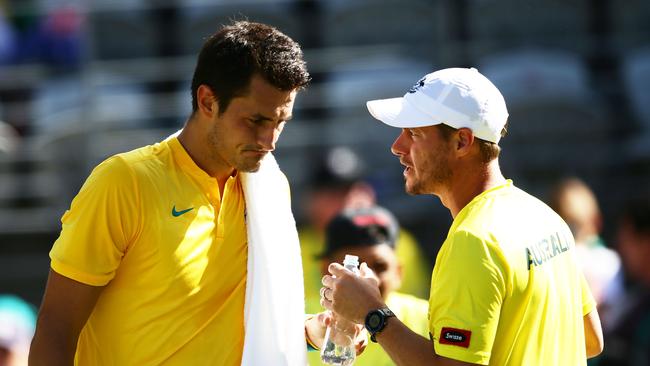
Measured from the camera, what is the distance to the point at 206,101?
3.27 m

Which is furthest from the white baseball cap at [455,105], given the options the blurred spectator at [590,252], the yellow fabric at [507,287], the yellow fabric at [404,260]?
the blurred spectator at [590,252]

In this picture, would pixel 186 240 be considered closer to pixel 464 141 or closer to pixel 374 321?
pixel 374 321

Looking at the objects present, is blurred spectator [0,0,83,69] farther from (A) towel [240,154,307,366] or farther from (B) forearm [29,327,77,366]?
(B) forearm [29,327,77,366]

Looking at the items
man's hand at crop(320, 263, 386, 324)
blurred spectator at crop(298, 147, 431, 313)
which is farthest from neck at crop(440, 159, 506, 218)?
blurred spectator at crop(298, 147, 431, 313)

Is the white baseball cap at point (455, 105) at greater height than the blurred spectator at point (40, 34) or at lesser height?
greater

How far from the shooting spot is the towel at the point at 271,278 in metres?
3.32

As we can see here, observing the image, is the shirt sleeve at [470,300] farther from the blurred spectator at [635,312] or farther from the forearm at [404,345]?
the blurred spectator at [635,312]

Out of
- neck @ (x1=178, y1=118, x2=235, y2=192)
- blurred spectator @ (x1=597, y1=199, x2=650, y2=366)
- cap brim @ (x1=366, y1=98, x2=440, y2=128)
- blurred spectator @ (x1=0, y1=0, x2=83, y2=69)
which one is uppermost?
cap brim @ (x1=366, y1=98, x2=440, y2=128)

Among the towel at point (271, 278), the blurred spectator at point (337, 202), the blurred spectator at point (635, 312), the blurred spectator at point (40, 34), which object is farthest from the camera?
the blurred spectator at point (40, 34)

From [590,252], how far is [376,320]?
11.5 ft

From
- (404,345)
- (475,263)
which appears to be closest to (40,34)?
(404,345)

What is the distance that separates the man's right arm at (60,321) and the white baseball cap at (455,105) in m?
1.00

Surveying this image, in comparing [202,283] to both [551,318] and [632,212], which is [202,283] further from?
[632,212]

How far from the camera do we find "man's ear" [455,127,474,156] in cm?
308
